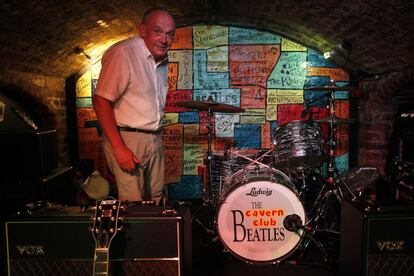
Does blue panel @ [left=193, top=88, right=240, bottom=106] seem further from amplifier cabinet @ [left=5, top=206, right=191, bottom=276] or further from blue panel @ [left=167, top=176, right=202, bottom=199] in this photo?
amplifier cabinet @ [left=5, top=206, right=191, bottom=276]

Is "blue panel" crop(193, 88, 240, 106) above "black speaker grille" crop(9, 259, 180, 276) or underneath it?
above

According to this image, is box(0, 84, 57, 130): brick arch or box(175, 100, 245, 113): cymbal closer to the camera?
box(175, 100, 245, 113): cymbal

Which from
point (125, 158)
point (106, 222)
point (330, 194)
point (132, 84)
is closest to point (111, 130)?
point (125, 158)

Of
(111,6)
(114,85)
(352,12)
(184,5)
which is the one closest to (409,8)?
(352,12)

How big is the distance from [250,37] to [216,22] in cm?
53

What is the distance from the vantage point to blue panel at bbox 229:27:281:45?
470 cm

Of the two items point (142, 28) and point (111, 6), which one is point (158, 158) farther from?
point (111, 6)

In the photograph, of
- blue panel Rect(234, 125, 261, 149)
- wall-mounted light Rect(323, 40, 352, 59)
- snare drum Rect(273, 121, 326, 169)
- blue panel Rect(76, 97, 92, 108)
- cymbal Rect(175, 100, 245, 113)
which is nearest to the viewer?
snare drum Rect(273, 121, 326, 169)

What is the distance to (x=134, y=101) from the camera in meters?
2.09

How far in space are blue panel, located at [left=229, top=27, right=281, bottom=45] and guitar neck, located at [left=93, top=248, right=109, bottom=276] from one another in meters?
3.75

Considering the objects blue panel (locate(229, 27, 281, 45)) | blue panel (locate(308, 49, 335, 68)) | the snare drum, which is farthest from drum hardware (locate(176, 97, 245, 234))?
blue panel (locate(308, 49, 335, 68))

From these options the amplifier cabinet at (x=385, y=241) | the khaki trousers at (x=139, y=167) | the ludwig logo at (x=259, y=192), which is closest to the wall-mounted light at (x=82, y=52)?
the khaki trousers at (x=139, y=167)

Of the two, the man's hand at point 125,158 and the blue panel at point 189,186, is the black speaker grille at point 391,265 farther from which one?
the blue panel at point 189,186

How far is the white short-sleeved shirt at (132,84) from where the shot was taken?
1.97 metres
